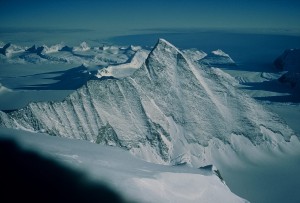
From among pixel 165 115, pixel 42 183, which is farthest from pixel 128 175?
pixel 165 115

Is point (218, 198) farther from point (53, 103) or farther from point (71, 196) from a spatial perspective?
point (53, 103)

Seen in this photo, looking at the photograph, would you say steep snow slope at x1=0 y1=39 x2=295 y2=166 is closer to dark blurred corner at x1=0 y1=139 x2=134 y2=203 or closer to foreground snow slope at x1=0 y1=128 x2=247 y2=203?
foreground snow slope at x1=0 y1=128 x2=247 y2=203

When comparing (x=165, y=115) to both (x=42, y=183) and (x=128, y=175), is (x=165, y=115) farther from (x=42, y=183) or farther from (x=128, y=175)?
(x=42, y=183)

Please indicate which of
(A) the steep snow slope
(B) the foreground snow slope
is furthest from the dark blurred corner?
(A) the steep snow slope

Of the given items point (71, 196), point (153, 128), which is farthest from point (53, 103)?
point (71, 196)

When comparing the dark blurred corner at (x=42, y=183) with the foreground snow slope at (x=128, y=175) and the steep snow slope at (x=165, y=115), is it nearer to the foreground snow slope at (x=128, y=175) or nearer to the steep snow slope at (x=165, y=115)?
the foreground snow slope at (x=128, y=175)
